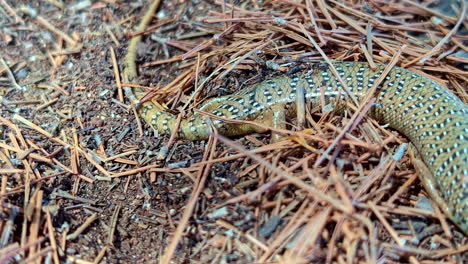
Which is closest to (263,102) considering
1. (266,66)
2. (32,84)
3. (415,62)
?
(266,66)

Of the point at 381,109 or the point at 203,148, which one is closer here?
the point at 203,148

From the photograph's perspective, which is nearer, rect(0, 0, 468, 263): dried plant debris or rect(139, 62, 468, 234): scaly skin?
rect(0, 0, 468, 263): dried plant debris

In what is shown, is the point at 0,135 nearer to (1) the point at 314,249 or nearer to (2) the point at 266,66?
(2) the point at 266,66

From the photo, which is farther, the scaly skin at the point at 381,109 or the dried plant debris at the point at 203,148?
the scaly skin at the point at 381,109

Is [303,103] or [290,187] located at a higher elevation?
[303,103]

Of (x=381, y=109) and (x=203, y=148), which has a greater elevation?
(x=381, y=109)
